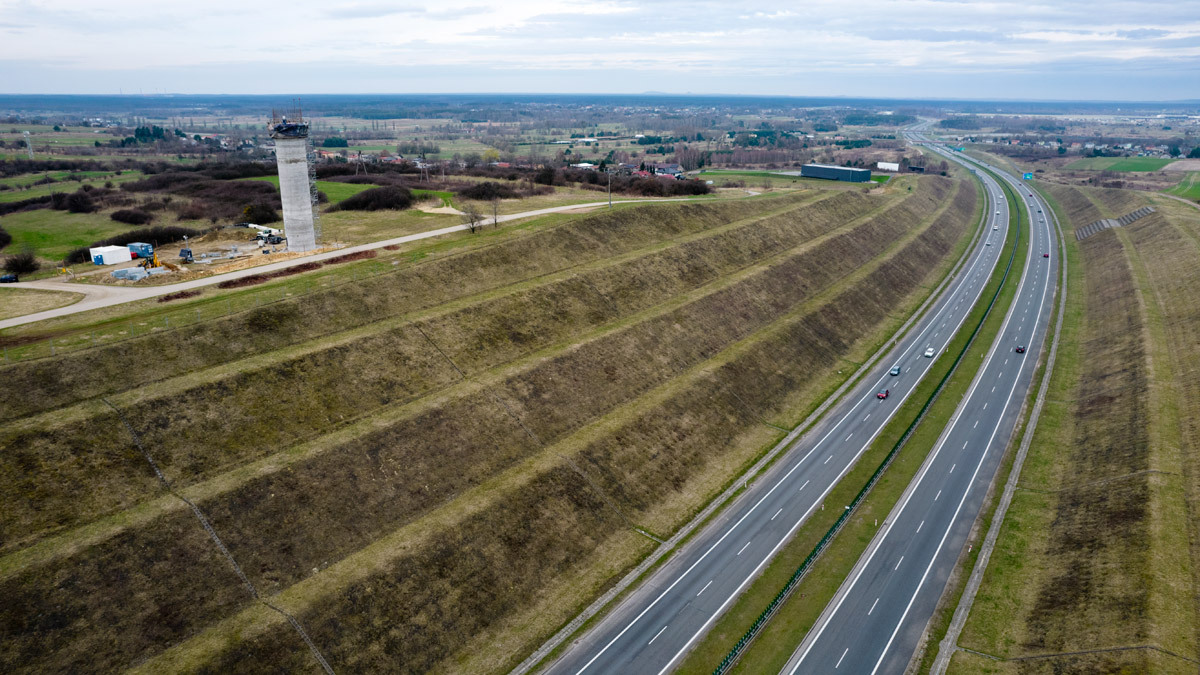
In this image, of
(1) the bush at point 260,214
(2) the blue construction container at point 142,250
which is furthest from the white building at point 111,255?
(1) the bush at point 260,214

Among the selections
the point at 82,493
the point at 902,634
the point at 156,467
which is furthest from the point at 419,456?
the point at 902,634

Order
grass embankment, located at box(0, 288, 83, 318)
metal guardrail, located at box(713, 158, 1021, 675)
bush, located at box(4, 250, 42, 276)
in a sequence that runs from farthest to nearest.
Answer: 1. bush, located at box(4, 250, 42, 276)
2. grass embankment, located at box(0, 288, 83, 318)
3. metal guardrail, located at box(713, 158, 1021, 675)

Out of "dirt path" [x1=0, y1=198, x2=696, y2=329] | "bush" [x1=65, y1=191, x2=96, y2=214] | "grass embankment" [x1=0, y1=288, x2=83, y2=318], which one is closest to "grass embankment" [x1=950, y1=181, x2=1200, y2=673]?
"dirt path" [x1=0, y1=198, x2=696, y2=329]

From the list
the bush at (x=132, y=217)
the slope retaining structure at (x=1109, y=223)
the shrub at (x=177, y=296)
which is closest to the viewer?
the shrub at (x=177, y=296)

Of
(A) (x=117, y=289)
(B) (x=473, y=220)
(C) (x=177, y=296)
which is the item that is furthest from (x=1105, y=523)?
(A) (x=117, y=289)

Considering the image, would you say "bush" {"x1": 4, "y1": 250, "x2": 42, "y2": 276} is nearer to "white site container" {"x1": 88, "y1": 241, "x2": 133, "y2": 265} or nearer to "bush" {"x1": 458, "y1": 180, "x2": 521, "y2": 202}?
"white site container" {"x1": 88, "y1": 241, "x2": 133, "y2": 265}

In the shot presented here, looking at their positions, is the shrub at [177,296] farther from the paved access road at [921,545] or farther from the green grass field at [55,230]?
the paved access road at [921,545]

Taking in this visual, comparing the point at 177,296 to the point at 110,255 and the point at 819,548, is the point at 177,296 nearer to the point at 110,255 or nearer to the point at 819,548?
the point at 110,255
